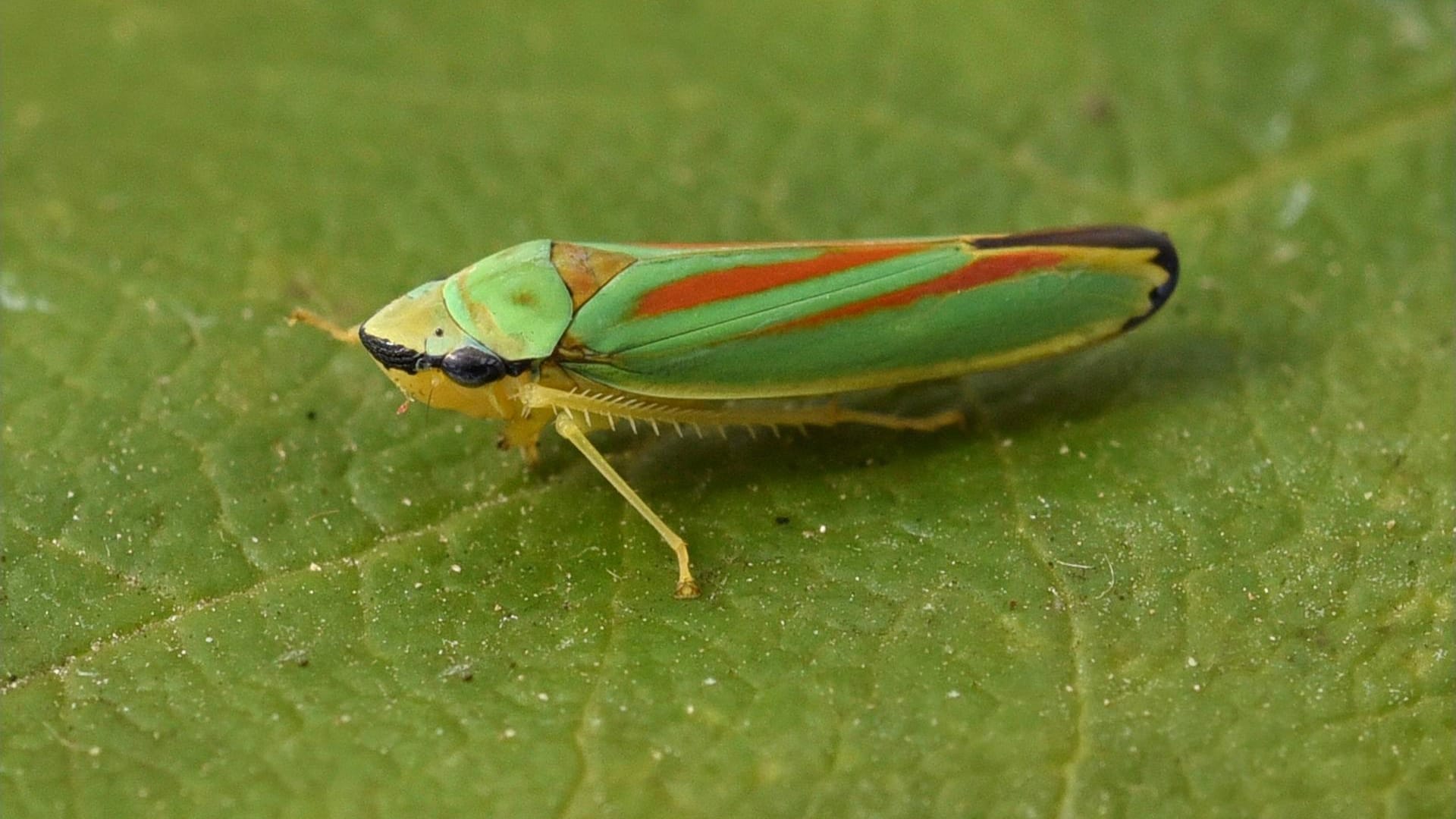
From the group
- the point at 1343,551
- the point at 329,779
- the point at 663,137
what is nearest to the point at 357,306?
the point at 663,137

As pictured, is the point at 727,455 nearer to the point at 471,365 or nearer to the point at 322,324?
the point at 471,365

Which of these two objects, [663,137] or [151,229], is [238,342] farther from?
[663,137]

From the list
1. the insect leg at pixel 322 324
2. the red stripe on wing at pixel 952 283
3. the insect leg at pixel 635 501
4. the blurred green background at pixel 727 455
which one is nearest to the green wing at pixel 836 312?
the red stripe on wing at pixel 952 283

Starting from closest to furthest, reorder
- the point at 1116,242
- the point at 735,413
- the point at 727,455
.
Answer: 1. the point at 735,413
2. the point at 1116,242
3. the point at 727,455

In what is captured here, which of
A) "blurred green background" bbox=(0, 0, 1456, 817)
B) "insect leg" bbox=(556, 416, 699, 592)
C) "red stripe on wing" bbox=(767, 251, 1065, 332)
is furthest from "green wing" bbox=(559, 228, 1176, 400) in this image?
"blurred green background" bbox=(0, 0, 1456, 817)

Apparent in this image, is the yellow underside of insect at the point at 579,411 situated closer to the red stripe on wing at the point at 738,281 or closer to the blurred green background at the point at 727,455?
the blurred green background at the point at 727,455

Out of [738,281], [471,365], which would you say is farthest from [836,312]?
[471,365]
